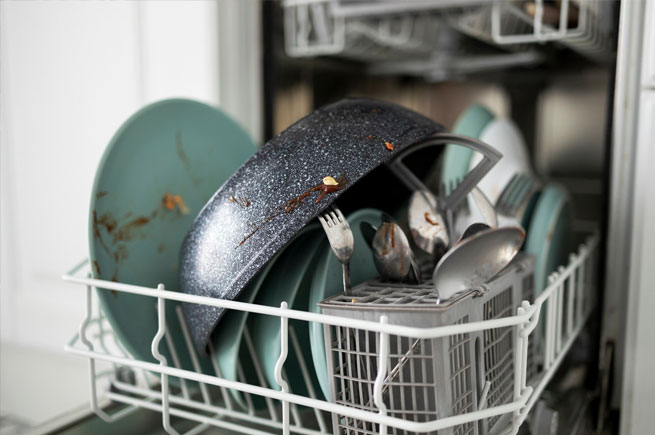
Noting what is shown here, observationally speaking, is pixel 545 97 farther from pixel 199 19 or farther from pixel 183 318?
pixel 183 318

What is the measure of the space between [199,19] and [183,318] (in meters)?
0.49

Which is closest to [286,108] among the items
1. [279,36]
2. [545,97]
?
[279,36]

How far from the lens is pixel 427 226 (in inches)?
23.1

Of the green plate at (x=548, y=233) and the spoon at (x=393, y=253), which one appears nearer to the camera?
the spoon at (x=393, y=253)

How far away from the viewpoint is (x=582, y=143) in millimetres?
1174

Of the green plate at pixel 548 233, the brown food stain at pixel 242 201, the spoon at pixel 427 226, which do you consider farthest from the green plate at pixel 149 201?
the green plate at pixel 548 233

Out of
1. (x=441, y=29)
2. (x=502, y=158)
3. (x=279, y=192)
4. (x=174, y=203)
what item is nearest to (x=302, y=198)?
(x=279, y=192)

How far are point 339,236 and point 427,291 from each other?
0.30 ft

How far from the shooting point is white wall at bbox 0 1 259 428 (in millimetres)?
703

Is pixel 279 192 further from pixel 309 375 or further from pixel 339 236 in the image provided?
pixel 309 375

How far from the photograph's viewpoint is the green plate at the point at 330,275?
0.52m

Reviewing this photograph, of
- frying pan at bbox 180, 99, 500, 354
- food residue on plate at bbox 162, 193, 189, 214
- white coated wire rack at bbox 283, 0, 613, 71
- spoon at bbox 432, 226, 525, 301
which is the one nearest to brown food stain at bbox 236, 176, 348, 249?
frying pan at bbox 180, 99, 500, 354

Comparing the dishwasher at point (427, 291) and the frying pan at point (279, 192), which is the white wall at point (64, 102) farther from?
the frying pan at point (279, 192)

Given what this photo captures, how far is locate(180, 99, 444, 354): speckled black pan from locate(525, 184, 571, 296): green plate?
24cm
